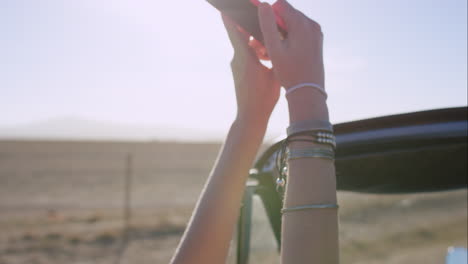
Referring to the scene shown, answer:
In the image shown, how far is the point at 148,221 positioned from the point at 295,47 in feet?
46.5

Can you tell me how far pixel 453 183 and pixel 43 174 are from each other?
115 ft

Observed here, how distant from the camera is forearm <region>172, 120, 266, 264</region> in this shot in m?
1.34

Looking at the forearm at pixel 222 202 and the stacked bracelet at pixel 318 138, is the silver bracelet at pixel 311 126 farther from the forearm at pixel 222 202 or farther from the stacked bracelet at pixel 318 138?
the forearm at pixel 222 202

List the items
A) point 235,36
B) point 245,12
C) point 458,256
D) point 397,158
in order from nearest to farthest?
point 245,12
point 235,36
point 397,158
point 458,256

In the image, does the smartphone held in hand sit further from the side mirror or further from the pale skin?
the side mirror

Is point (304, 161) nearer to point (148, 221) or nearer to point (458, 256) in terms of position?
point (458, 256)

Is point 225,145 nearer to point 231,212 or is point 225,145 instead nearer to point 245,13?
point 231,212

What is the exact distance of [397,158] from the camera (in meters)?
1.99

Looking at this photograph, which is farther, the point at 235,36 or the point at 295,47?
the point at 235,36

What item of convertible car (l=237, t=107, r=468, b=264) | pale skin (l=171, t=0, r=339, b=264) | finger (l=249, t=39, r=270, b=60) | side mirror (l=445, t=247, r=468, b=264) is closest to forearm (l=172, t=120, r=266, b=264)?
pale skin (l=171, t=0, r=339, b=264)

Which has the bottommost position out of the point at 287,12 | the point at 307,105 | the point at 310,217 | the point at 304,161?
the point at 310,217

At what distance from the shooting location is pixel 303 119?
1091 millimetres

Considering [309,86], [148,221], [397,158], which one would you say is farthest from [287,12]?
[148,221]

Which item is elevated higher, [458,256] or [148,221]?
[148,221]
